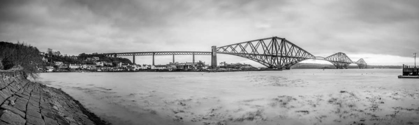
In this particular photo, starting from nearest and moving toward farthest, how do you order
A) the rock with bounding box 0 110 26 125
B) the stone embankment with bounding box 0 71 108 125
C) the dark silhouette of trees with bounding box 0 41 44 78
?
the rock with bounding box 0 110 26 125 < the stone embankment with bounding box 0 71 108 125 < the dark silhouette of trees with bounding box 0 41 44 78

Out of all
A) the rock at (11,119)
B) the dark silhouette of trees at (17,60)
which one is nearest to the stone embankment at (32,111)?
the rock at (11,119)

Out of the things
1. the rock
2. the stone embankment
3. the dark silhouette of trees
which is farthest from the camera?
the dark silhouette of trees

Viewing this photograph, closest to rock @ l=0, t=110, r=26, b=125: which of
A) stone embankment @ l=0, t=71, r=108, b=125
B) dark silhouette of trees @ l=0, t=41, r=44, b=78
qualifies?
stone embankment @ l=0, t=71, r=108, b=125

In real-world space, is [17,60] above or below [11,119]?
above

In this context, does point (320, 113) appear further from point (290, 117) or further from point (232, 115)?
point (232, 115)

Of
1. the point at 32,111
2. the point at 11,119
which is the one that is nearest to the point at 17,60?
the point at 32,111

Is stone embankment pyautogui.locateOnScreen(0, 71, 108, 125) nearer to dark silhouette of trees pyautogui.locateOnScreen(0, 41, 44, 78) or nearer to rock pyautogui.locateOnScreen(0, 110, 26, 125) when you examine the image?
rock pyautogui.locateOnScreen(0, 110, 26, 125)

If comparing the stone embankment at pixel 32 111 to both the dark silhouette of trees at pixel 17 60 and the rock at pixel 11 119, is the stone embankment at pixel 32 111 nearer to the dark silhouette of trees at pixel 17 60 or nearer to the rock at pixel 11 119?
the rock at pixel 11 119

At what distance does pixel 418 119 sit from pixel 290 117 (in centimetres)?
438

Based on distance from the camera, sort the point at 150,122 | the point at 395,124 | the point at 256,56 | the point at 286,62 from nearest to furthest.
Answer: the point at 395,124 < the point at 150,122 < the point at 256,56 < the point at 286,62

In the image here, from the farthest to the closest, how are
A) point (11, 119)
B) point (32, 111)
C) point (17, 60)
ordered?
point (17, 60), point (32, 111), point (11, 119)

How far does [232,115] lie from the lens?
9.83 metres

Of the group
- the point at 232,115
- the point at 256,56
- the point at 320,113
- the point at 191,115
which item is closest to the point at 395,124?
the point at 320,113

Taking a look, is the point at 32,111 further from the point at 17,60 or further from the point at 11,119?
the point at 17,60
